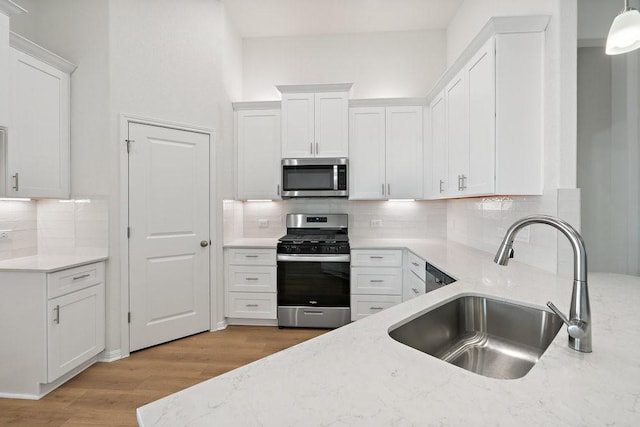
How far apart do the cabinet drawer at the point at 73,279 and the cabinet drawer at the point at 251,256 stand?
117 cm

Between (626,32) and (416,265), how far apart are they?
2.03 meters

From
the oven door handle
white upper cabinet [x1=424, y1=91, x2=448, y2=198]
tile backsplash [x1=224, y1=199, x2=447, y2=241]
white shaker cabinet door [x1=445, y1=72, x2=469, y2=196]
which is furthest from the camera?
tile backsplash [x1=224, y1=199, x2=447, y2=241]

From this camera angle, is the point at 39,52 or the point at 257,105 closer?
the point at 39,52

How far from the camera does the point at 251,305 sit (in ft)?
10.9

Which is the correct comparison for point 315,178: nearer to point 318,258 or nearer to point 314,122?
point 314,122

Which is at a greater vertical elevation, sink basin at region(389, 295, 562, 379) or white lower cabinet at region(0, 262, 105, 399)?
sink basin at region(389, 295, 562, 379)

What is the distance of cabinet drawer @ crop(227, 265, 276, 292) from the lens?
10.9 feet

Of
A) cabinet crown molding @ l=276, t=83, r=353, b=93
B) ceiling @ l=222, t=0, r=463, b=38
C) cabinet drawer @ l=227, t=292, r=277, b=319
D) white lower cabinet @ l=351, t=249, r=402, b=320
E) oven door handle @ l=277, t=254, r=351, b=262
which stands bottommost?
cabinet drawer @ l=227, t=292, r=277, b=319

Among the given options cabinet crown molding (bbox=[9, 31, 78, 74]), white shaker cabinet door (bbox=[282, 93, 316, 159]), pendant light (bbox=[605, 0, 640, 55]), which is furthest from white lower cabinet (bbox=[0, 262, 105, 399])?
pendant light (bbox=[605, 0, 640, 55])

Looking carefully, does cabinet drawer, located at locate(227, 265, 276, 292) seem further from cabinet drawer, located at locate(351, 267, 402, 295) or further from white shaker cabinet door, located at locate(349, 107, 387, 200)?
white shaker cabinet door, located at locate(349, 107, 387, 200)

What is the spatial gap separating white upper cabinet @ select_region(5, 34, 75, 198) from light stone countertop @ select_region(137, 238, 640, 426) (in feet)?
8.66

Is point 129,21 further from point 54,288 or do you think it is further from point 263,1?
point 54,288

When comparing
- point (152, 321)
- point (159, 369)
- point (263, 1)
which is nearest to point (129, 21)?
point (263, 1)

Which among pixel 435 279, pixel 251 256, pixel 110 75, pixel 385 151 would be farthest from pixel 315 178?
pixel 110 75
